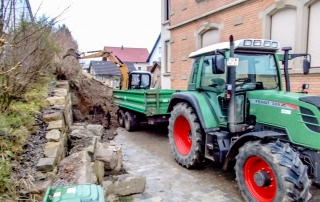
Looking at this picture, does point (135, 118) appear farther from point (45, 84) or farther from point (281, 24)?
point (281, 24)

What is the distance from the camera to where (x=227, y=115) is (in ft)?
13.3

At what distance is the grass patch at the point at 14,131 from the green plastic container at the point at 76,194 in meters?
0.91

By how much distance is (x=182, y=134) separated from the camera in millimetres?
5305

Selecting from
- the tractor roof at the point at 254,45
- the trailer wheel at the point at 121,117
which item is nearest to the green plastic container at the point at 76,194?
the tractor roof at the point at 254,45

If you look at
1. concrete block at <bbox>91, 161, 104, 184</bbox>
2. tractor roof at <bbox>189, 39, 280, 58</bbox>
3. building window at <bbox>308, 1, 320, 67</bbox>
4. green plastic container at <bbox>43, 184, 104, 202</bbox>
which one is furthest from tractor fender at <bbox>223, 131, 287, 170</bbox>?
building window at <bbox>308, 1, 320, 67</bbox>

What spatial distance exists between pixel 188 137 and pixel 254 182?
6.64 ft

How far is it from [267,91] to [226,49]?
0.91 meters

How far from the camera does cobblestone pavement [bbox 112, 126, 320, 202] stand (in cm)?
373

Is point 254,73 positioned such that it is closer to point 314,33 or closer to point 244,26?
point 314,33

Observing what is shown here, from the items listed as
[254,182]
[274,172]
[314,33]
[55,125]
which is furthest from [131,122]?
[274,172]

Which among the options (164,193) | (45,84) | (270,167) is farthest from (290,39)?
(45,84)

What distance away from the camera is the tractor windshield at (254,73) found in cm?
403

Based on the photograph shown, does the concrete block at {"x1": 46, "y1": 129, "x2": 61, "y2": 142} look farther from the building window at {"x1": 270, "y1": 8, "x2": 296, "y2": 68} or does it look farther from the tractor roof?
the building window at {"x1": 270, "y1": 8, "x2": 296, "y2": 68}

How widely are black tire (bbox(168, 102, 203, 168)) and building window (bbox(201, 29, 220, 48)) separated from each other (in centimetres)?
500
